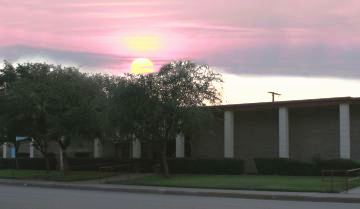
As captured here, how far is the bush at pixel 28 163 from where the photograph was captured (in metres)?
47.8

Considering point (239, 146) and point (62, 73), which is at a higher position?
point (62, 73)

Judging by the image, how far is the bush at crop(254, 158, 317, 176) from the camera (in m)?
33.1

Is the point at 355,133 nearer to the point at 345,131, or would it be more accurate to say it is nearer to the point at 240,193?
the point at 345,131

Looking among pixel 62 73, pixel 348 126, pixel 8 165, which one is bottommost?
pixel 8 165

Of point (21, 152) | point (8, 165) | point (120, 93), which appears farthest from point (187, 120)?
point (21, 152)

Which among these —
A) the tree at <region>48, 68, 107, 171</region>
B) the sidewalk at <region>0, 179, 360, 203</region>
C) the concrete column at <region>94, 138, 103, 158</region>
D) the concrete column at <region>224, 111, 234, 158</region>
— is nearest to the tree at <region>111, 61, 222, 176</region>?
the tree at <region>48, 68, 107, 171</region>

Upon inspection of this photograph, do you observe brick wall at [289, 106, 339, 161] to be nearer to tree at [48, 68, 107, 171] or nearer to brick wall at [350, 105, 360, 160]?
brick wall at [350, 105, 360, 160]

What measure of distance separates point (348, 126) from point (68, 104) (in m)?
17.3

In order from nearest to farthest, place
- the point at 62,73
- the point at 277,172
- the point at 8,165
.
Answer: the point at 277,172 < the point at 62,73 < the point at 8,165

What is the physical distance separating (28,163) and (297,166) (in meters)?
25.5

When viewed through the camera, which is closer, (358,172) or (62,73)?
(358,172)

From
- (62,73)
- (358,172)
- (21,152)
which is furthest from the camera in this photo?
(21,152)

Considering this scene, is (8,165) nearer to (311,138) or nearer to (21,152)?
(21,152)

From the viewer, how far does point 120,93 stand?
31.9 m
